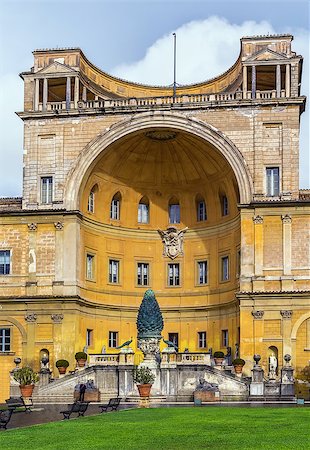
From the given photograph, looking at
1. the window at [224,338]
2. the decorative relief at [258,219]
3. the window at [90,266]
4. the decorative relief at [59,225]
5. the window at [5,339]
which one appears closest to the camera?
the decorative relief at [258,219]

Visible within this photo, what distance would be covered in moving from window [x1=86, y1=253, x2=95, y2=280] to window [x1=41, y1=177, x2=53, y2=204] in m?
4.26

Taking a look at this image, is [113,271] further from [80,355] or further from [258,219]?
[258,219]

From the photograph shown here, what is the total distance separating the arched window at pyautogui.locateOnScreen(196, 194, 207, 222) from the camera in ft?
193

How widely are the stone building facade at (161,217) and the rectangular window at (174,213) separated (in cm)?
7

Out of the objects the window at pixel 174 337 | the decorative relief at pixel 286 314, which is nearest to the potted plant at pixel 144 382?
the decorative relief at pixel 286 314

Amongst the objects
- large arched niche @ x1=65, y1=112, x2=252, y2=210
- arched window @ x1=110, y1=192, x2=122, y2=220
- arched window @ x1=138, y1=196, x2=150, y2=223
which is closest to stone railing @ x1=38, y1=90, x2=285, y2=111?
large arched niche @ x1=65, y1=112, x2=252, y2=210

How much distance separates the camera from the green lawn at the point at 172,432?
2147 centimetres

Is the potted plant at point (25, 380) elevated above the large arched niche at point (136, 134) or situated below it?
below

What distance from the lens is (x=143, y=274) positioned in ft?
196

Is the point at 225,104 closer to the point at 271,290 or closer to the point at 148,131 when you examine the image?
the point at 148,131

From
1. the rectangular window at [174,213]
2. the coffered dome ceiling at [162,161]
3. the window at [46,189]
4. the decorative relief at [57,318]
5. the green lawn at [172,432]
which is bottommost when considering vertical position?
the green lawn at [172,432]

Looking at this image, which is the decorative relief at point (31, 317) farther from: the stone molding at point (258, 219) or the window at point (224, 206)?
the stone molding at point (258, 219)

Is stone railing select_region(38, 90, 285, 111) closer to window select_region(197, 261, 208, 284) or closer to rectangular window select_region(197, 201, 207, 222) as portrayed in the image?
rectangular window select_region(197, 201, 207, 222)

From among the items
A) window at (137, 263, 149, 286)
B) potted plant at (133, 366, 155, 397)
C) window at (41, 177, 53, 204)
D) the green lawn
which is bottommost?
the green lawn
